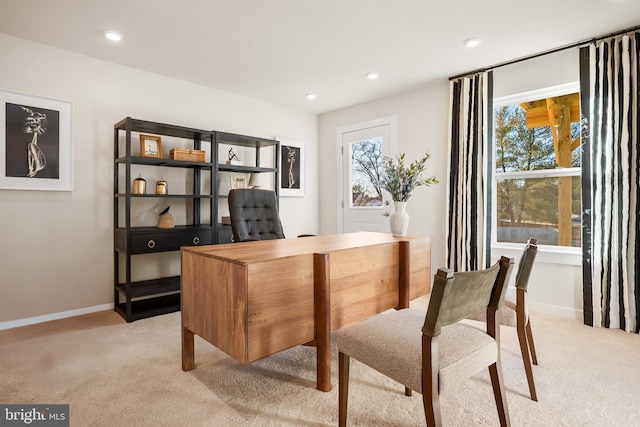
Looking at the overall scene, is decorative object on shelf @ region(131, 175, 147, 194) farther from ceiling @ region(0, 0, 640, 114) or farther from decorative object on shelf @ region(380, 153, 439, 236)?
decorative object on shelf @ region(380, 153, 439, 236)

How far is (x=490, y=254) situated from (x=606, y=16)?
2156mm

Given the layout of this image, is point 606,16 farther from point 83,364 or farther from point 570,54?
point 83,364

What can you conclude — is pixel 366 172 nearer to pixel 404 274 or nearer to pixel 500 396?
pixel 404 274

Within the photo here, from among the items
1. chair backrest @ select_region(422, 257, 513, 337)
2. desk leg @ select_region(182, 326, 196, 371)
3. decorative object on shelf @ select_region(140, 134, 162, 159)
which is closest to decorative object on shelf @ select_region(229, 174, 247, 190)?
decorative object on shelf @ select_region(140, 134, 162, 159)

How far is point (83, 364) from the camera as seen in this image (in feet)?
7.00

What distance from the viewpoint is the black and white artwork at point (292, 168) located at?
4.80m

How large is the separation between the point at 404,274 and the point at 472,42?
2.10 m

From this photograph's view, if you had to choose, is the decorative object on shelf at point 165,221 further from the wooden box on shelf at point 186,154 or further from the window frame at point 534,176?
the window frame at point 534,176

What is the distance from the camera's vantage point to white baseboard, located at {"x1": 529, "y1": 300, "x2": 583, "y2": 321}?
9.87ft

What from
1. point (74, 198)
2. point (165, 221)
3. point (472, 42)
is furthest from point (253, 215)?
point (472, 42)

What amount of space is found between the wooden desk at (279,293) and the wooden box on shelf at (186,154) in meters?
1.75

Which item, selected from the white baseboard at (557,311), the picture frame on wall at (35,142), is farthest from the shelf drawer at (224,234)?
the white baseboard at (557,311)

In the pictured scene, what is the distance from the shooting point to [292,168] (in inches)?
194

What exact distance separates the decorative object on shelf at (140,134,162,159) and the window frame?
3353 mm
